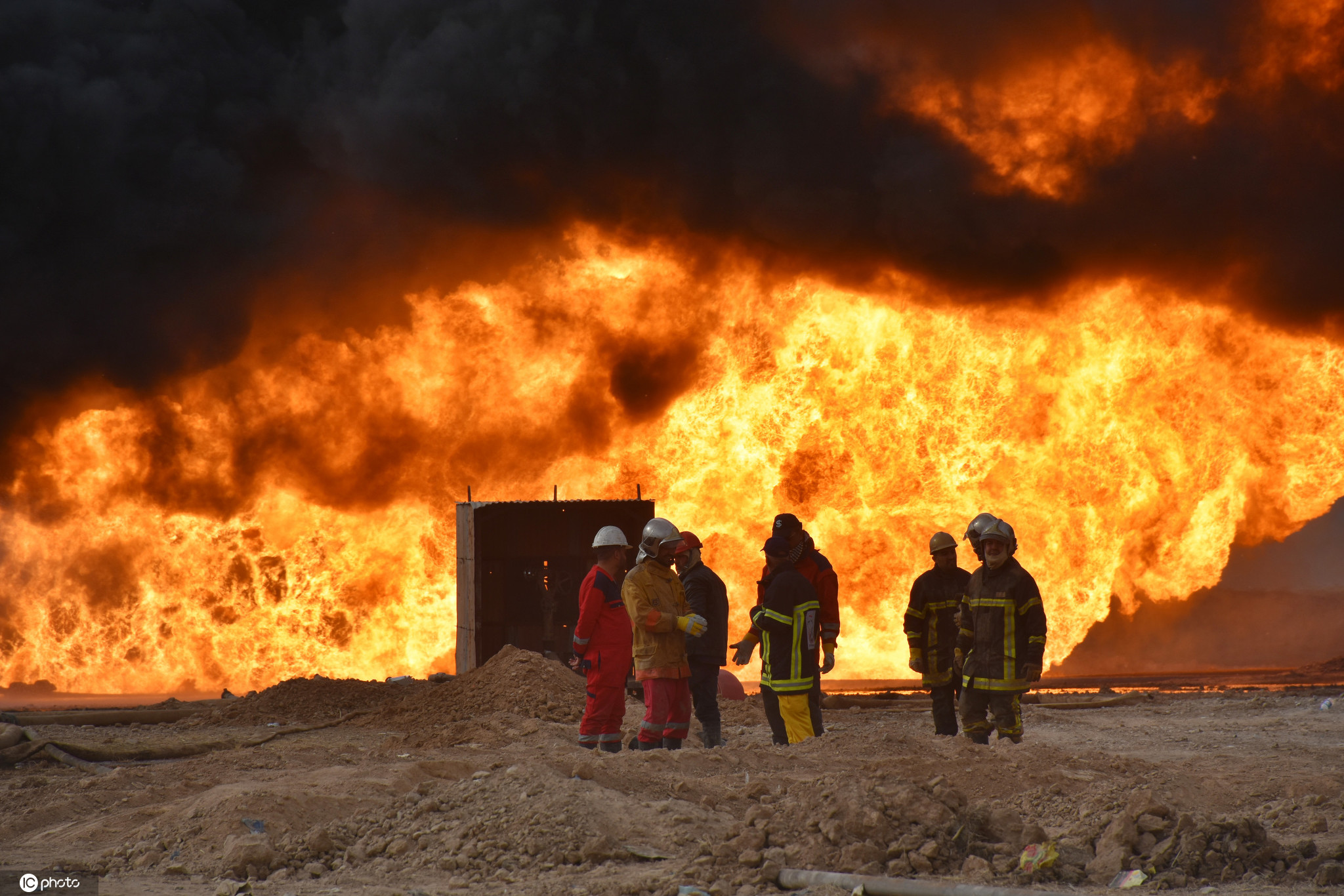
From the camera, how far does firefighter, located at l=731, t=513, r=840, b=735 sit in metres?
8.23

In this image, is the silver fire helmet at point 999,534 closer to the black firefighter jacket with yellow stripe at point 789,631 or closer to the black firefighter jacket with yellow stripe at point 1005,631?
the black firefighter jacket with yellow stripe at point 1005,631

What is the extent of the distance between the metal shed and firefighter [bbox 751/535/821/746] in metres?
5.78

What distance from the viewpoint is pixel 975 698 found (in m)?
7.61

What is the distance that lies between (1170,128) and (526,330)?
1024 centimetres

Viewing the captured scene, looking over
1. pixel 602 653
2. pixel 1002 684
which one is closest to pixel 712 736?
pixel 602 653

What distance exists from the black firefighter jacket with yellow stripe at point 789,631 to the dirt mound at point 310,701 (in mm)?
5367

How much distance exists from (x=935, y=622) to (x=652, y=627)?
2.27 m

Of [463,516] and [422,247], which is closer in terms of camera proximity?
[463,516]

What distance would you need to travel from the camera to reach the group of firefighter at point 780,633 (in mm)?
7520

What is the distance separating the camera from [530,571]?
14062mm

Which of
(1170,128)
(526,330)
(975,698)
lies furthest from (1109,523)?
(975,698)

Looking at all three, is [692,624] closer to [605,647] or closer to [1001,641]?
[605,647]

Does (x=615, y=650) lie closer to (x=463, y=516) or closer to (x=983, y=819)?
(x=983, y=819)

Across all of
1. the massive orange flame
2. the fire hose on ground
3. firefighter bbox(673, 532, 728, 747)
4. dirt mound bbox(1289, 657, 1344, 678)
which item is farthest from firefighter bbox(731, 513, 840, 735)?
dirt mound bbox(1289, 657, 1344, 678)
